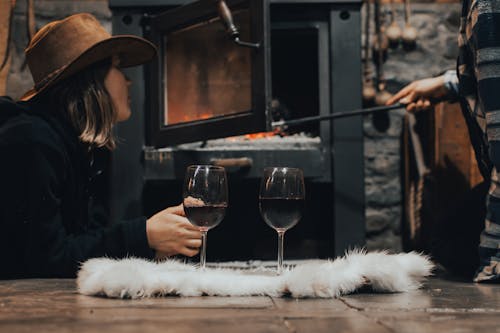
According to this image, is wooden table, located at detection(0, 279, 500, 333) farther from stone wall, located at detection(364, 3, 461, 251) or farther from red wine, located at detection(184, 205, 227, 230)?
stone wall, located at detection(364, 3, 461, 251)

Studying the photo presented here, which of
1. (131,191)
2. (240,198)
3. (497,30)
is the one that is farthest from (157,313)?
(240,198)

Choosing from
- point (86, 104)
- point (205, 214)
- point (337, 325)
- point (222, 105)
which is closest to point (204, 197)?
point (205, 214)

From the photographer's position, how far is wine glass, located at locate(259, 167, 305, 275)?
1.50 meters

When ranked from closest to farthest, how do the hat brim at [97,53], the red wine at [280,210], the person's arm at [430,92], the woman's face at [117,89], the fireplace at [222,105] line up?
the red wine at [280,210] → the hat brim at [97,53] → the woman's face at [117,89] → the person's arm at [430,92] → the fireplace at [222,105]

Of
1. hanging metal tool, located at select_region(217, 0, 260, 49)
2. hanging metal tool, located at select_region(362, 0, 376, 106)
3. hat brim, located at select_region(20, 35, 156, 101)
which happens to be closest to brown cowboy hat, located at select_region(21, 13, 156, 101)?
hat brim, located at select_region(20, 35, 156, 101)

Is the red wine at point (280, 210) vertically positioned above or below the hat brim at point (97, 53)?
below

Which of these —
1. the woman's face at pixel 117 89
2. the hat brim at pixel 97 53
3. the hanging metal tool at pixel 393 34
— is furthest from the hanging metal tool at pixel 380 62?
the woman's face at pixel 117 89

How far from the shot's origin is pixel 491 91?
1924mm

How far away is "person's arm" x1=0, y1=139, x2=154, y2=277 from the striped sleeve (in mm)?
955

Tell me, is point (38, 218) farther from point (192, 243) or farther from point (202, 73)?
point (202, 73)

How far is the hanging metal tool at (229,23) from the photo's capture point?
2.59 metres

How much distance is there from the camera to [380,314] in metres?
1.16

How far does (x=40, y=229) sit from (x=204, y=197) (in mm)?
583

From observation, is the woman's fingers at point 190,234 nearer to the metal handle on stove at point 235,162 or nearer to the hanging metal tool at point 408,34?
the metal handle on stove at point 235,162
